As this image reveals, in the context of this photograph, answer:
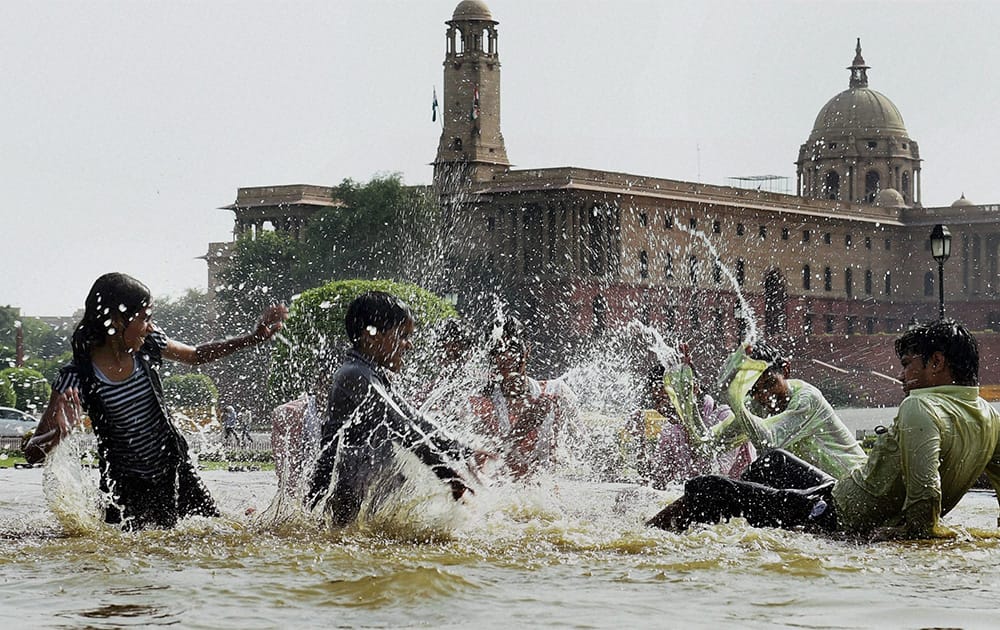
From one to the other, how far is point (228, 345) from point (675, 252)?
2368 inches

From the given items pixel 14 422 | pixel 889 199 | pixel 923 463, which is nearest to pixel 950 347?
pixel 923 463

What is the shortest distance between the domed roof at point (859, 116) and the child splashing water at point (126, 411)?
284 ft

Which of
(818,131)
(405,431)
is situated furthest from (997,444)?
(818,131)

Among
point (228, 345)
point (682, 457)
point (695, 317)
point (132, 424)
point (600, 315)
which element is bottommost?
point (682, 457)

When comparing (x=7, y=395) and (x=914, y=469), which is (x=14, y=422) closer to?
(x=7, y=395)

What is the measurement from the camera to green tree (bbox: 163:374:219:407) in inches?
1739

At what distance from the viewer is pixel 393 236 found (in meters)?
62.4

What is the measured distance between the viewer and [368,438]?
225 inches

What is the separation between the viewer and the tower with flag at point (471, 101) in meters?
68.2

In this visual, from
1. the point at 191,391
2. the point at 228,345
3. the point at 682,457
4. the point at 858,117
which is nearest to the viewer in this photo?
the point at 228,345

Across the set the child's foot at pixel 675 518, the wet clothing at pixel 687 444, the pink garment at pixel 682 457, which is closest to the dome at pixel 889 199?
the wet clothing at pixel 687 444

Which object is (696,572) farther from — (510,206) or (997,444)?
(510,206)

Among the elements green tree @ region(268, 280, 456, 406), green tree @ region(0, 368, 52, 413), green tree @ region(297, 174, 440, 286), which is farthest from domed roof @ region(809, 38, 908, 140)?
green tree @ region(0, 368, 52, 413)

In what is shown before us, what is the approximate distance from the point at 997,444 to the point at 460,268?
5774 cm
